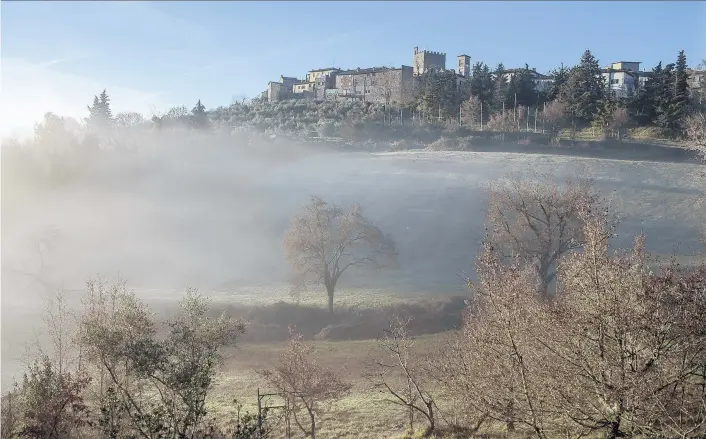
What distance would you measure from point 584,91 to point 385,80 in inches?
2313

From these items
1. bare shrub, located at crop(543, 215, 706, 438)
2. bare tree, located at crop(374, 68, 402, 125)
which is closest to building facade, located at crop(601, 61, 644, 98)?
bare tree, located at crop(374, 68, 402, 125)

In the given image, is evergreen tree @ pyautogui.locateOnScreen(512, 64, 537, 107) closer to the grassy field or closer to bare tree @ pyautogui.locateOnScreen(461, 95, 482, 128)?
bare tree @ pyautogui.locateOnScreen(461, 95, 482, 128)

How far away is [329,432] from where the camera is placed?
71.7 ft

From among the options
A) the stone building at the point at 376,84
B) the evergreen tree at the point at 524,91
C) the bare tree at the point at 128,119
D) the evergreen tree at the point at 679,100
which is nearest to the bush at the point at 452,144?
the evergreen tree at the point at 524,91

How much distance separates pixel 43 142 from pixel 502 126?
77.6 metres

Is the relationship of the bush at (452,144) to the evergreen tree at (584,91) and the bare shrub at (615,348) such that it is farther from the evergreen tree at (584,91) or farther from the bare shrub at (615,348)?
the bare shrub at (615,348)

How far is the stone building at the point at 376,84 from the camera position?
452 ft

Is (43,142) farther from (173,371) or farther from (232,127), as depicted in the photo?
(173,371)

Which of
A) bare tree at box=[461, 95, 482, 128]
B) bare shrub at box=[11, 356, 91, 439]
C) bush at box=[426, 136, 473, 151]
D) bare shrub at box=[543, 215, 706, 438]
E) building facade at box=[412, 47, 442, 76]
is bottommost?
bare shrub at box=[11, 356, 91, 439]

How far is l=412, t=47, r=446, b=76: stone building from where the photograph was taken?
16038cm

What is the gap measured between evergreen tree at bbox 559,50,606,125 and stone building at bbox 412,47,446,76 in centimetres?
5897

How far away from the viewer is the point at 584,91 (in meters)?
95.4

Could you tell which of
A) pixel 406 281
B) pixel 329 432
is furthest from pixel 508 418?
pixel 406 281

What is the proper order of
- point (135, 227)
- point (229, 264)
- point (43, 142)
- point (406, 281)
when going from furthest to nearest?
point (43, 142) < point (135, 227) < point (229, 264) < point (406, 281)
